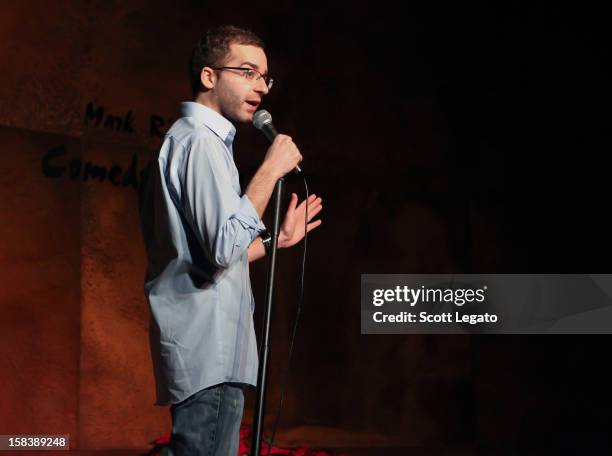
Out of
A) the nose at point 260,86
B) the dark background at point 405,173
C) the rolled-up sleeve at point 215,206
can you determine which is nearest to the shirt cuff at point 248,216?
the rolled-up sleeve at point 215,206

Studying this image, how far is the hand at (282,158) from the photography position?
1.59m

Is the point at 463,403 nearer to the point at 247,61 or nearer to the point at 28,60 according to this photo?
the point at 28,60

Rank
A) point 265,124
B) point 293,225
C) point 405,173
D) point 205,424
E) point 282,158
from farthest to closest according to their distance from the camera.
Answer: point 405,173, point 293,225, point 265,124, point 282,158, point 205,424

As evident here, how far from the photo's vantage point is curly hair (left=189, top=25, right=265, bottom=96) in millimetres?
A: 1746

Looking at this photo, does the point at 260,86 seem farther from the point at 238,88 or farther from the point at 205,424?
the point at 205,424

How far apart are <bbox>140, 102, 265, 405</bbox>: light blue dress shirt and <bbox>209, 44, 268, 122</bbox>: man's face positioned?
0.13 m

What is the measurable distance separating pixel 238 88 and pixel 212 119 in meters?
0.10

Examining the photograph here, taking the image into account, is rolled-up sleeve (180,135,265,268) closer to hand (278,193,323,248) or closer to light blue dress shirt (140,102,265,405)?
light blue dress shirt (140,102,265,405)

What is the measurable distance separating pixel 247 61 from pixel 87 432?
89.4 inches

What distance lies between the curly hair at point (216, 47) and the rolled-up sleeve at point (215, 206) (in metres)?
0.25

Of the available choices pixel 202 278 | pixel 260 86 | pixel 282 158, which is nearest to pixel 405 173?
pixel 260 86

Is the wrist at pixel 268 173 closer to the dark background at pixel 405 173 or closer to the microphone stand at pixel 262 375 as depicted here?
the microphone stand at pixel 262 375

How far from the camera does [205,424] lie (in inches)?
58.9

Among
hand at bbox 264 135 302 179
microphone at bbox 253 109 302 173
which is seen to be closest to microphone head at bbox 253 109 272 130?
microphone at bbox 253 109 302 173
